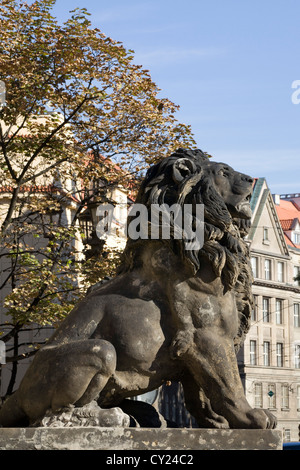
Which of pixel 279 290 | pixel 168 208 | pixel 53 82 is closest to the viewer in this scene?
pixel 168 208

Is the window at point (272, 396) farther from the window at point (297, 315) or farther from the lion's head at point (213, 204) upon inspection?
the lion's head at point (213, 204)

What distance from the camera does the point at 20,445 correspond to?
16.4 feet

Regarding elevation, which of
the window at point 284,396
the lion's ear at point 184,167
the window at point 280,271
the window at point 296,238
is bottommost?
the window at point 284,396

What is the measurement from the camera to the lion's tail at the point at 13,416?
18.3ft

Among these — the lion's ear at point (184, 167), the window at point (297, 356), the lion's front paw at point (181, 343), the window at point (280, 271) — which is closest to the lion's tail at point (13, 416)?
the lion's front paw at point (181, 343)

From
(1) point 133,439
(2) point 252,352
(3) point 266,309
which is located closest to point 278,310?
(3) point 266,309

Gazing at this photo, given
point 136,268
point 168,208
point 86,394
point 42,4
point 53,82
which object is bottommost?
point 86,394

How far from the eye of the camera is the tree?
1770 centimetres

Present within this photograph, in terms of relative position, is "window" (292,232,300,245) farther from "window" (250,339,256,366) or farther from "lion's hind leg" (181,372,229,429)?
"lion's hind leg" (181,372,229,429)

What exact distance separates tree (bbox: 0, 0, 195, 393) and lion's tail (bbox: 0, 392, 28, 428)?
12.0 m

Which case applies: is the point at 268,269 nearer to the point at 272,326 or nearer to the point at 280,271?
the point at 280,271
